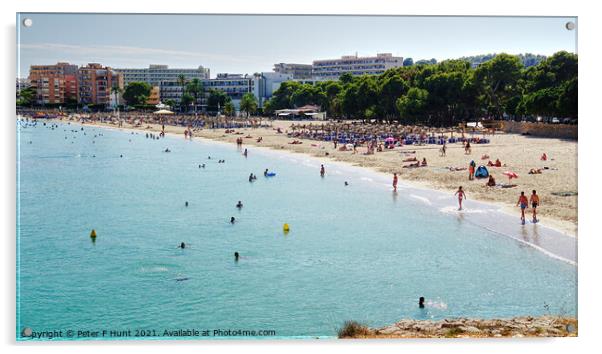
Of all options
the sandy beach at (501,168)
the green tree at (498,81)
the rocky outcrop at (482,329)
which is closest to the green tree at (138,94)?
the sandy beach at (501,168)

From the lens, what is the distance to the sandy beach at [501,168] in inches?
882

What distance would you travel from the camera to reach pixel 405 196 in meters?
29.0

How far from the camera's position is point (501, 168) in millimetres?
33750

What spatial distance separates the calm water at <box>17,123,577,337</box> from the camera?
14516mm

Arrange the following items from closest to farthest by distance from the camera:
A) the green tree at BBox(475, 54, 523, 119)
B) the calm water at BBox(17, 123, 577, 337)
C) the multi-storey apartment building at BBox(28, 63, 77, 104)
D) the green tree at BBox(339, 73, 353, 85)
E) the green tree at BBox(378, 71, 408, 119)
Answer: the calm water at BBox(17, 123, 577, 337)
the multi-storey apartment building at BBox(28, 63, 77, 104)
the green tree at BBox(475, 54, 523, 119)
the green tree at BBox(339, 73, 353, 85)
the green tree at BBox(378, 71, 408, 119)

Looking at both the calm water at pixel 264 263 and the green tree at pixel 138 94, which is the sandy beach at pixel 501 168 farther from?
the green tree at pixel 138 94

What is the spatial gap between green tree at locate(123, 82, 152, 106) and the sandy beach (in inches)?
2219

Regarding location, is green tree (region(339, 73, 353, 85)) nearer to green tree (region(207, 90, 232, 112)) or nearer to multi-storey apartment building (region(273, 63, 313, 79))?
multi-storey apartment building (region(273, 63, 313, 79))

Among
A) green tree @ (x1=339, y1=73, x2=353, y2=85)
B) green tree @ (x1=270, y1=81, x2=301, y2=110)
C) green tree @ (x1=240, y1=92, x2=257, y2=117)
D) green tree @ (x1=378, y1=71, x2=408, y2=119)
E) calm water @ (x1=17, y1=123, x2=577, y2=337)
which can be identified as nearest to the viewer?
calm water @ (x1=17, y1=123, x2=577, y2=337)

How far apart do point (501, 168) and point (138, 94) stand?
295ft

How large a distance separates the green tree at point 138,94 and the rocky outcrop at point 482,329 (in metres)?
99.7

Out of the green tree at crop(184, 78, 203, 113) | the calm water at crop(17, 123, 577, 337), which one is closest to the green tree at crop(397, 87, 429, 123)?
the calm water at crop(17, 123, 577, 337)

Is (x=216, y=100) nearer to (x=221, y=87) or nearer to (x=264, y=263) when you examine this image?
(x=221, y=87)
